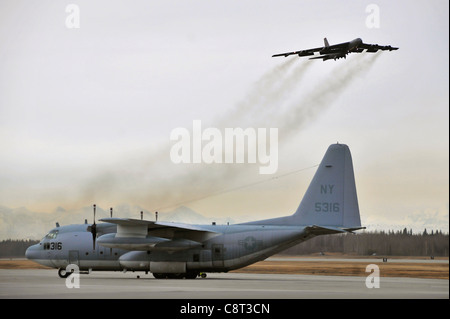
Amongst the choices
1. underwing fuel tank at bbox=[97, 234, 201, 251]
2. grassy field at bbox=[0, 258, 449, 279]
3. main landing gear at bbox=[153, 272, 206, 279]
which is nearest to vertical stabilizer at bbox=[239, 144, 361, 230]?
underwing fuel tank at bbox=[97, 234, 201, 251]

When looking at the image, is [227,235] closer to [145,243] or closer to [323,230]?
[145,243]

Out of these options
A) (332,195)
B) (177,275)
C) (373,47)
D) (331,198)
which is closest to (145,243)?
(177,275)

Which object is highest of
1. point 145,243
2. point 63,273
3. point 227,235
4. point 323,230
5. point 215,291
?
point 323,230

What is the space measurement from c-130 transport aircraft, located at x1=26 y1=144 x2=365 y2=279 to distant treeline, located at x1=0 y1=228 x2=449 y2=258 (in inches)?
230

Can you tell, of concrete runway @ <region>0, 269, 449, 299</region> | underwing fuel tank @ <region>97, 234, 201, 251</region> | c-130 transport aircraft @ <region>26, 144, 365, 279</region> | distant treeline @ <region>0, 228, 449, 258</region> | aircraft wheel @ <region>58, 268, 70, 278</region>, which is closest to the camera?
concrete runway @ <region>0, 269, 449, 299</region>

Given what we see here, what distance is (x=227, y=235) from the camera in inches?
1586

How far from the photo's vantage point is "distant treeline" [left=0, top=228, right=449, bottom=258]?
4599 centimetres

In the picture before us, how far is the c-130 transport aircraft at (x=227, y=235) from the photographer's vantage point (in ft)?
129

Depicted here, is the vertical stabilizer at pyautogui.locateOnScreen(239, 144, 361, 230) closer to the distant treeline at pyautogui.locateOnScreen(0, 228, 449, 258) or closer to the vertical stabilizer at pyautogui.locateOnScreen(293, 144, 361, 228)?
the vertical stabilizer at pyautogui.locateOnScreen(293, 144, 361, 228)

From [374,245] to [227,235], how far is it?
108 feet

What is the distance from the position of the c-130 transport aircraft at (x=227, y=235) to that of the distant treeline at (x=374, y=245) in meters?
5.85
